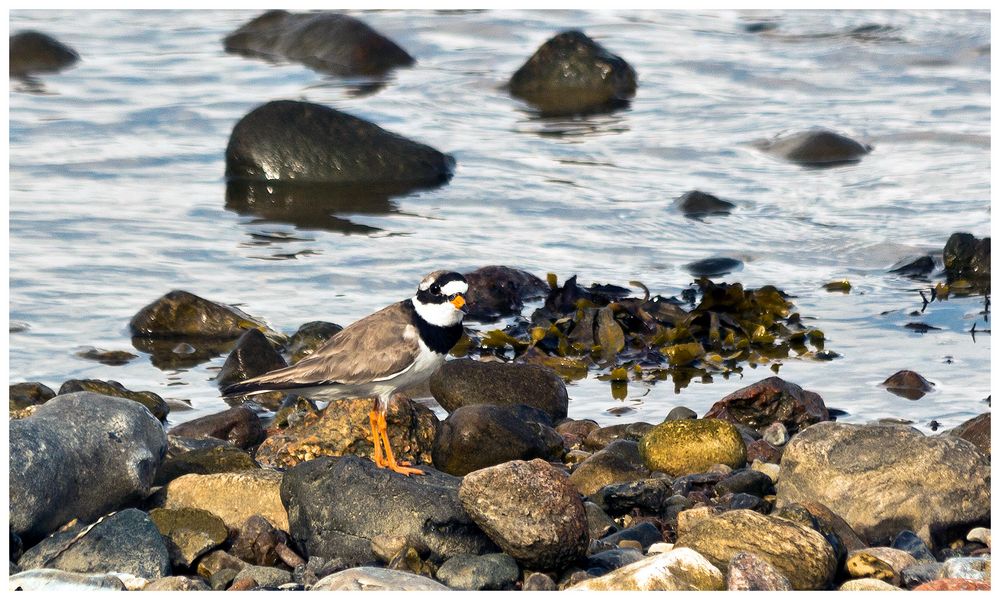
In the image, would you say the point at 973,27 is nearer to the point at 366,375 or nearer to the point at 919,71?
the point at 919,71

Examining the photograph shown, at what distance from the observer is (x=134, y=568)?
602 cm

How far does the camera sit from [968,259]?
1166 centimetres

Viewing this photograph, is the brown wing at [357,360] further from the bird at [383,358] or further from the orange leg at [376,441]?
the orange leg at [376,441]

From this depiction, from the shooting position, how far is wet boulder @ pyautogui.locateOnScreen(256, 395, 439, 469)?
7695mm

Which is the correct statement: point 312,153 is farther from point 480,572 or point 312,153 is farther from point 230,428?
point 480,572

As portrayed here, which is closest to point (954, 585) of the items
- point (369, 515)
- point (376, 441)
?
point (369, 515)

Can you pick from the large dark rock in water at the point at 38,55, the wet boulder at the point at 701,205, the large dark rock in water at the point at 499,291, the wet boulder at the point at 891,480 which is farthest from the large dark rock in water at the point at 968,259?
the large dark rock in water at the point at 38,55

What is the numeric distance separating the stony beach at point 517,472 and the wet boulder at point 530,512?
0.01 m

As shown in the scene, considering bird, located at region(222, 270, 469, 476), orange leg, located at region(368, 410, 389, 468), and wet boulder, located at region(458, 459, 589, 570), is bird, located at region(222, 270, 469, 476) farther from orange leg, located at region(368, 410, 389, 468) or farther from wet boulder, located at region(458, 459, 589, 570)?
wet boulder, located at region(458, 459, 589, 570)

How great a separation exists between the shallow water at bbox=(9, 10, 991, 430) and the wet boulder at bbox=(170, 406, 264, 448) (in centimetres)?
49

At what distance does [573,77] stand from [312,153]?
5303 mm

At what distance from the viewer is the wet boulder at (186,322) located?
10.4 m

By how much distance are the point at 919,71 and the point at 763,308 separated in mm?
9690

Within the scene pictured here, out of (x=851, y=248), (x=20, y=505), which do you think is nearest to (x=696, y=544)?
(x=20, y=505)
